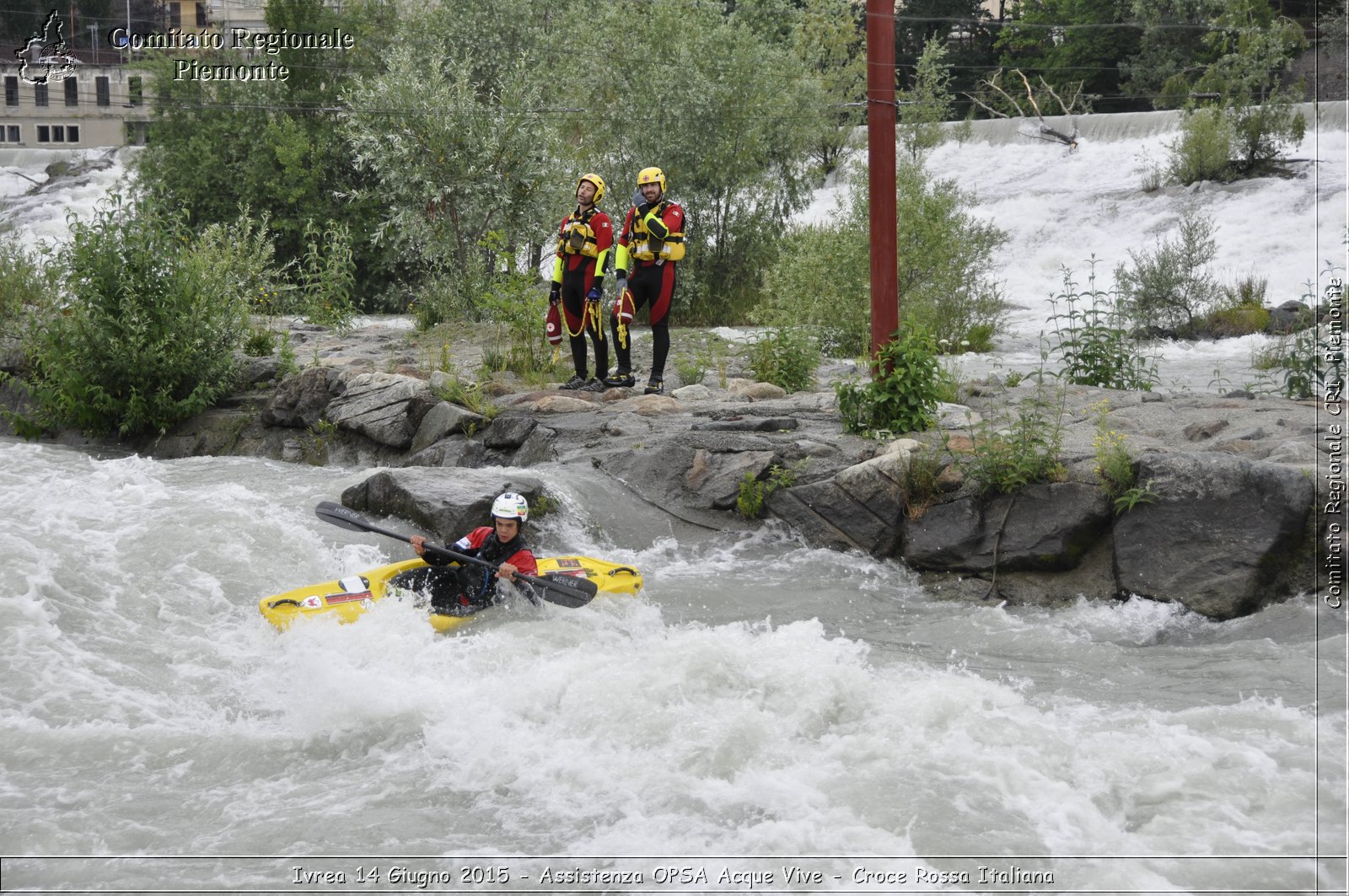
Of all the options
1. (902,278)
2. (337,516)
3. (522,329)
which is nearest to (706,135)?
(902,278)

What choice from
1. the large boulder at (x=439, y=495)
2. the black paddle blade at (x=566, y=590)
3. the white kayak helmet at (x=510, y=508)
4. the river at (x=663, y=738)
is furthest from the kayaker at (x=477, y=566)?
the large boulder at (x=439, y=495)

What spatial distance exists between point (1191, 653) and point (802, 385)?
17.7ft

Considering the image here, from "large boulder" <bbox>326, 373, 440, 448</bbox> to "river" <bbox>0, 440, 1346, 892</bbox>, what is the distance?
2742mm

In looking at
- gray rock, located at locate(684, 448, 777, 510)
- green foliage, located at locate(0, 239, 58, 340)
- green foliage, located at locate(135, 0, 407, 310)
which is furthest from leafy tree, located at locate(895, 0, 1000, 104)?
gray rock, located at locate(684, 448, 777, 510)

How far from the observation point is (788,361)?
11.2 metres

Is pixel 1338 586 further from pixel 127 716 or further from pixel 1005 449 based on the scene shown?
pixel 127 716

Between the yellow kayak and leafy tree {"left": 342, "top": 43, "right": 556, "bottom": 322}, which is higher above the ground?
leafy tree {"left": 342, "top": 43, "right": 556, "bottom": 322}

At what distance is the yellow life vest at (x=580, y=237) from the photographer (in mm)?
10133

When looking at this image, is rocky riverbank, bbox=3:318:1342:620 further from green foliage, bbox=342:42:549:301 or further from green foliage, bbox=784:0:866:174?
green foliage, bbox=784:0:866:174

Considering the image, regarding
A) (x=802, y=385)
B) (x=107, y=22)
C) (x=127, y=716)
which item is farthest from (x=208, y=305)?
(x=107, y=22)

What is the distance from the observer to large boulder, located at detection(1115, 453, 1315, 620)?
6637 mm

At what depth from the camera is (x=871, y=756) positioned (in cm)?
518

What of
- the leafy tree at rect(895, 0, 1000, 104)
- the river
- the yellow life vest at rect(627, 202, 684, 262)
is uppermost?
the leafy tree at rect(895, 0, 1000, 104)

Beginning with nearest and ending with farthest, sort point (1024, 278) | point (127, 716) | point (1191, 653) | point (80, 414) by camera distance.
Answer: point (127, 716) → point (1191, 653) → point (80, 414) → point (1024, 278)
